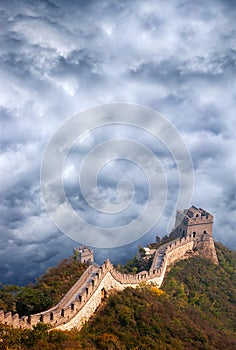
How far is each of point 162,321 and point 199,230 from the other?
27444 millimetres

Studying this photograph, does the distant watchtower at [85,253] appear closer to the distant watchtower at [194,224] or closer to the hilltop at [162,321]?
the distant watchtower at [194,224]

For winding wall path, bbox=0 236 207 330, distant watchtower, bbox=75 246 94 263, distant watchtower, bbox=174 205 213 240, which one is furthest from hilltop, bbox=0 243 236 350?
distant watchtower, bbox=75 246 94 263

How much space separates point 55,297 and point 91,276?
4650 millimetres

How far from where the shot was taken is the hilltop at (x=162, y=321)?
864 inches

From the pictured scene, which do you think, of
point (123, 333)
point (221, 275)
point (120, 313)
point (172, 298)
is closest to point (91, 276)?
point (120, 313)

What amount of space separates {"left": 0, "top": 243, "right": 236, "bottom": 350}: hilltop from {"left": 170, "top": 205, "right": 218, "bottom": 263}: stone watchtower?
14.5 ft

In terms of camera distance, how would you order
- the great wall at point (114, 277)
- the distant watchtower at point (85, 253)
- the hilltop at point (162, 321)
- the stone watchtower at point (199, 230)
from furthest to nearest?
1. the distant watchtower at point (85, 253)
2. the stone watchtower at point (199, 230)
3. the great wall at point (114, 277)
4. the hilltop at point (162, 321)

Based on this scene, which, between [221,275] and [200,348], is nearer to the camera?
[200,348]

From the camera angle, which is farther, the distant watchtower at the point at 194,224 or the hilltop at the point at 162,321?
the distant watchtower at the point at 194,224

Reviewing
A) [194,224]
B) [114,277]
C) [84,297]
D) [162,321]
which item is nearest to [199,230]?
[194,224]

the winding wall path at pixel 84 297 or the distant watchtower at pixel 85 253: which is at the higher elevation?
the distant watchtower at pixel 85 253

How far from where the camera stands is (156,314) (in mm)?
30750

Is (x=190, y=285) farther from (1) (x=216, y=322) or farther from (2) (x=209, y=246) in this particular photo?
(2) (x=209, y=246)

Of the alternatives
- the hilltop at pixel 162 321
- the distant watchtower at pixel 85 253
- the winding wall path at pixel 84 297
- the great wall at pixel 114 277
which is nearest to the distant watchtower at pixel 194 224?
the great wall at pixel 114 277
